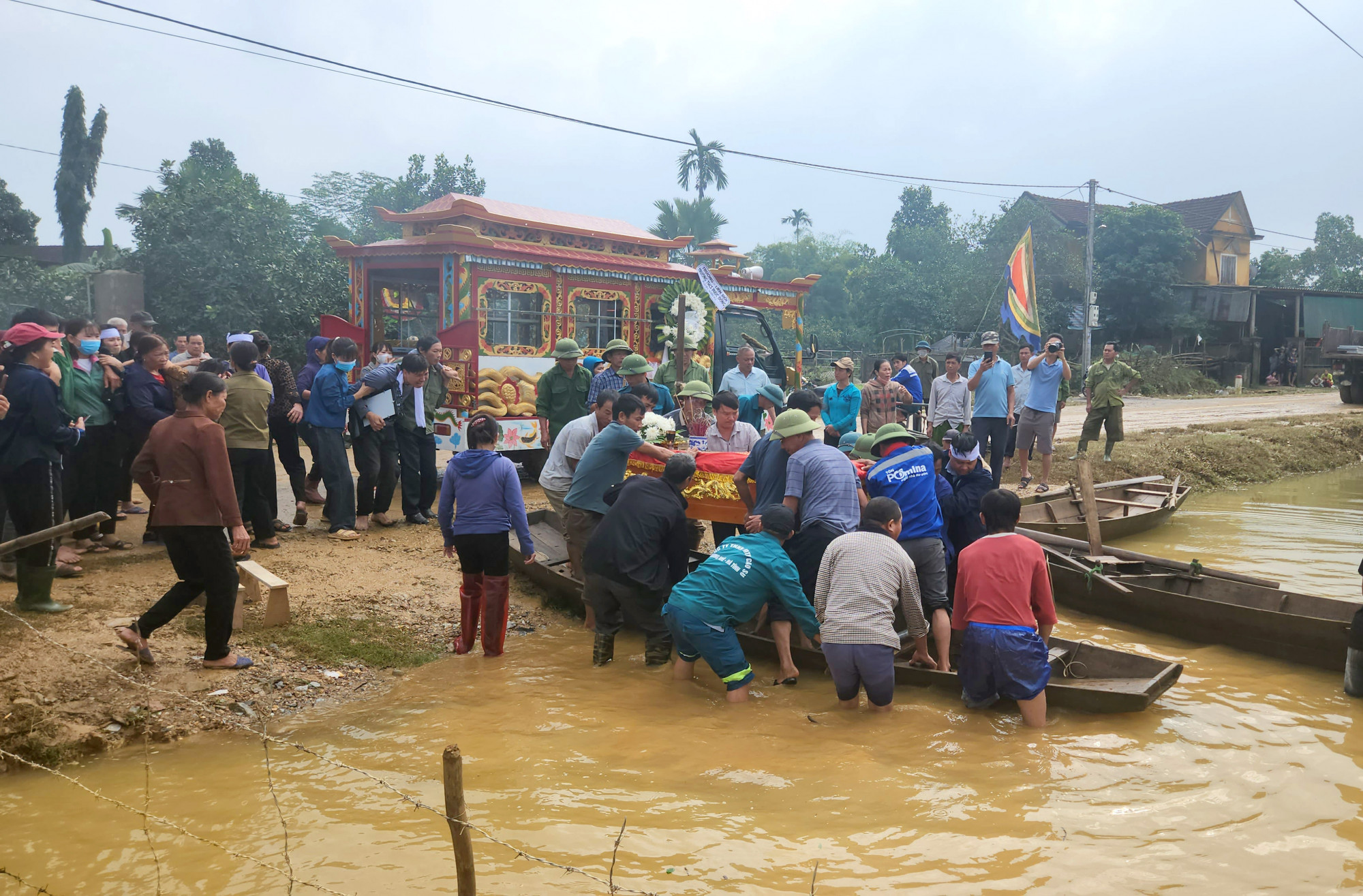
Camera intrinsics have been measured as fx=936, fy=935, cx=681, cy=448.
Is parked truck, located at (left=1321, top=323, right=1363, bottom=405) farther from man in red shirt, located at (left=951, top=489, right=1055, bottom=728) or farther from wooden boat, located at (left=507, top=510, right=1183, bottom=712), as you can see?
man in red shirt, located at (left=951, top=489, right=1055, bottom=728)

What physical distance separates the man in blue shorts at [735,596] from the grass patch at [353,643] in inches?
85.6

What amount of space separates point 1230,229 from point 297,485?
47.2 metres

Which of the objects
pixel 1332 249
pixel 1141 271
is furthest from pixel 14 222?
pixel 1332 249

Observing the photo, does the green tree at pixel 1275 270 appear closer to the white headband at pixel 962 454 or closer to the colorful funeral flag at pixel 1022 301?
the colorful funeral flag at pixel 1022 301

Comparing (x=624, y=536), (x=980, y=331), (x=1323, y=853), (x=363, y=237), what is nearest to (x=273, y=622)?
(x=624, y=536)

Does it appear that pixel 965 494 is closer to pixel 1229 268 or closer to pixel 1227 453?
pixel 1227 453

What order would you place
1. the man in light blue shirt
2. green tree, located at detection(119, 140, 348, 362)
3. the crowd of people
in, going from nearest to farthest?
the crowd of people → the man in light blue shirt → green tree, located at detection(119, 140, 348, 362)

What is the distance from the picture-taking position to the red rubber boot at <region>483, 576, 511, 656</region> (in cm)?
677

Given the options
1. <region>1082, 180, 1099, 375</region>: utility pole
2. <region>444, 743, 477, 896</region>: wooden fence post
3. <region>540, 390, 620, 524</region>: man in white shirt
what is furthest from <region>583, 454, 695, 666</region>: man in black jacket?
<region>1082, 180, 1099, 375</region>: utility pole

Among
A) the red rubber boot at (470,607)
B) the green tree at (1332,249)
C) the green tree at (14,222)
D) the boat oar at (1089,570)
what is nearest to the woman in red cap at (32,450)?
the red rubber boot at (470,607)

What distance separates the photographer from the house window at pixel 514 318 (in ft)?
36.6

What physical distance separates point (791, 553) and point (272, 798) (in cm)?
366

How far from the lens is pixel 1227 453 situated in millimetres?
16641

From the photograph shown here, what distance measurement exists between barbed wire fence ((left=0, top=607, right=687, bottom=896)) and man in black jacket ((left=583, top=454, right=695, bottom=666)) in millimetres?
2098
